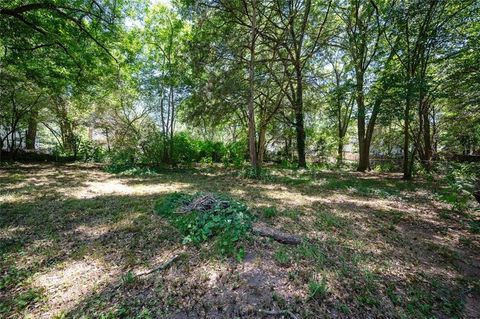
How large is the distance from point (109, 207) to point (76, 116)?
10387 mm

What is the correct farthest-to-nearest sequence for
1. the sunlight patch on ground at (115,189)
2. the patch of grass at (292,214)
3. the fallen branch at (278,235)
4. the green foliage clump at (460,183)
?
1. the sunlight patch on ground at (115,189)
2. the patch of grass at (292,214)
3. the fallen branch at (278,235)
4. the green foliage clump at (460,183)

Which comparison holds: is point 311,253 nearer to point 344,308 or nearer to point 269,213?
point 344,308

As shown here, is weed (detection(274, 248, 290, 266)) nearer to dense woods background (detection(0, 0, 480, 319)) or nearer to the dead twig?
dense woods background (detection(0, 0, 480, 319))

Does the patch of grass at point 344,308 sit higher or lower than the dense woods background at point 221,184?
lower

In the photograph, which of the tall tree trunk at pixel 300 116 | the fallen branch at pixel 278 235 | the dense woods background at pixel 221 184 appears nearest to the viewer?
the dense woods background at pixel 221 184

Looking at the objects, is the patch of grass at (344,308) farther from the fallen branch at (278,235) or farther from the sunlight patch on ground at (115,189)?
the sunlight patch on ground at (115,189)

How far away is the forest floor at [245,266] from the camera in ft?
6.50

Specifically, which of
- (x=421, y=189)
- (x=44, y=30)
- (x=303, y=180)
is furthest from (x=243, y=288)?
(x=44, y=30)

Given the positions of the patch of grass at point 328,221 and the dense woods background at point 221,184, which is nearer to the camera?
the dense woods background at point 221,184

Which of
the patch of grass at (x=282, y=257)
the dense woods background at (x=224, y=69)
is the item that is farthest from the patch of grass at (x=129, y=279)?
the dense woods background at (x=224, y=69)

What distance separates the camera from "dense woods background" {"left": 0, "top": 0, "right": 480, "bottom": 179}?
6469mm

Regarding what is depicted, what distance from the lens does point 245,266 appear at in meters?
2.41

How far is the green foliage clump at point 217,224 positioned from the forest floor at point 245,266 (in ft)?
0.48

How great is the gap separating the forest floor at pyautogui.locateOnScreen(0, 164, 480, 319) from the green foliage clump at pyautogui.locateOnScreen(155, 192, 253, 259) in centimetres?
15
